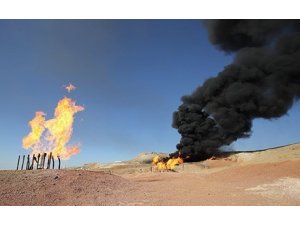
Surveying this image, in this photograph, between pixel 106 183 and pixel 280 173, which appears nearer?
pixel 106 183

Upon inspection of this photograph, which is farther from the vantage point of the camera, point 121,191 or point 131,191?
point 131,191

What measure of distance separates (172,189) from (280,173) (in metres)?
7.04

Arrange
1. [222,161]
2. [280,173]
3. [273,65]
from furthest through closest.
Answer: [222,161] → [273,65] → [280,173]

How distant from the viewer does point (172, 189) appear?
1459cm

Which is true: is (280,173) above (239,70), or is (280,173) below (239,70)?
below

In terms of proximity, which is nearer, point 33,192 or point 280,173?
point 33,192

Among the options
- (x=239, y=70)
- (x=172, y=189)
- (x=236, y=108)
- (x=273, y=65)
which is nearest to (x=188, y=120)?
(x=236, y=108)

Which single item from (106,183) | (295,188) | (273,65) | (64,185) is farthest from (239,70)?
(64,185)

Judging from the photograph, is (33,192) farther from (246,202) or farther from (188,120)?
(188,120)

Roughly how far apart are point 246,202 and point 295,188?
165 inches
